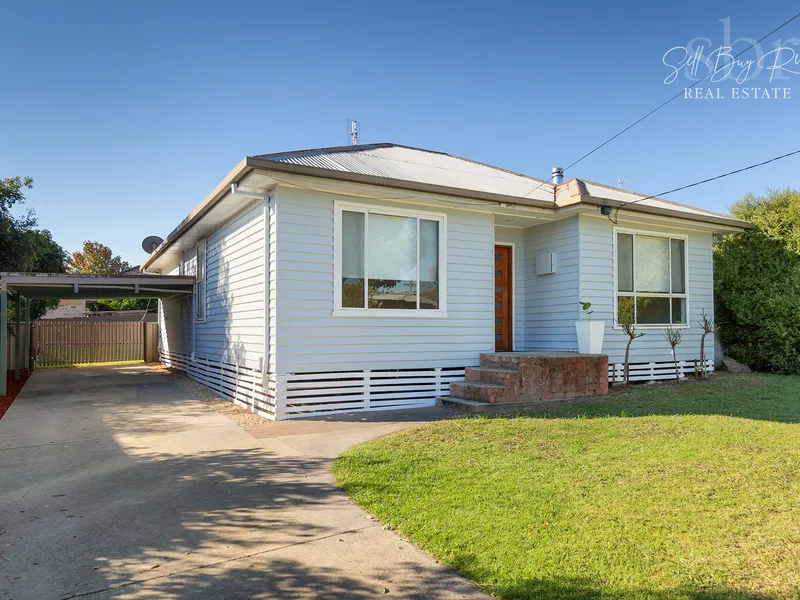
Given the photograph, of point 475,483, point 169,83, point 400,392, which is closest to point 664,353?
point 400,392

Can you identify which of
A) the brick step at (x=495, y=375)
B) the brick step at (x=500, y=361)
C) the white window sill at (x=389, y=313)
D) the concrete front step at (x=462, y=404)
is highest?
the white window sill at (x=389, y=313)

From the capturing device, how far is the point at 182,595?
2.61 meters

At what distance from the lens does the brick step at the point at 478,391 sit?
7695 mm

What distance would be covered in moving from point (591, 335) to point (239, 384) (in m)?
6.17

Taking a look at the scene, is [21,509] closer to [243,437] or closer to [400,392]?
[243,437]

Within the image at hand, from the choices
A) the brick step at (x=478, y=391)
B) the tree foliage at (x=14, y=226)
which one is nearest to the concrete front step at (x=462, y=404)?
the brick step at (x=478, y=391)

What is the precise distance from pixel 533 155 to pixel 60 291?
1329 cm

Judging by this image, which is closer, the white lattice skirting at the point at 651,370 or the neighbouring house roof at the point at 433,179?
the neighbouring house roof at the point at 433,179

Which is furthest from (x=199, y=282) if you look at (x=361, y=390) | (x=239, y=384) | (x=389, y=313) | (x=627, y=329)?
(x=627, y=329)

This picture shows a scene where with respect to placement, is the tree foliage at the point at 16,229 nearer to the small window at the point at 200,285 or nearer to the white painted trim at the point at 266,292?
the small window at the point at 200,285

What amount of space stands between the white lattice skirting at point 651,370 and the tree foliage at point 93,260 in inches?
1413

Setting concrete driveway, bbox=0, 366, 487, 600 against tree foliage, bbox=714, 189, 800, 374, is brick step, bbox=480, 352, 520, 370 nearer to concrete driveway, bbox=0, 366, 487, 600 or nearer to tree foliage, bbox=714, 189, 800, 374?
concrete driveway, bbox=0, 366, 487, 600

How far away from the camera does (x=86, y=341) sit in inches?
744

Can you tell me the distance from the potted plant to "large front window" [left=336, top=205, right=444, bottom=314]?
263 cm
